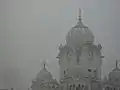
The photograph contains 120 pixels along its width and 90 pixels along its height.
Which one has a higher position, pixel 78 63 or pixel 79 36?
pixel 79 36

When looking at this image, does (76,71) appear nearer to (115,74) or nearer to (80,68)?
(80,68)

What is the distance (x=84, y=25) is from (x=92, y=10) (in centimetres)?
14

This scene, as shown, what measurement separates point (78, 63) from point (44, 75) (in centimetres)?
24

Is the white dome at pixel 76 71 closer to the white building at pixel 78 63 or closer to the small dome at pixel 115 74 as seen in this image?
the white building at pixel 78 63

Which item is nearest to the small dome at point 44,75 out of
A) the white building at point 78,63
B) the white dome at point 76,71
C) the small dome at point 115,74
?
the white building at point 78,63

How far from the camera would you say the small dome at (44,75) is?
155 centimetres

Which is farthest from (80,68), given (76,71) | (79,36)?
(79,36)

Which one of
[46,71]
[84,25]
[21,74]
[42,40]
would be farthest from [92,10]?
[21,74]

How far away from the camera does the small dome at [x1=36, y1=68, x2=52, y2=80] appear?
5.08ft

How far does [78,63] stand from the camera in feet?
4.76

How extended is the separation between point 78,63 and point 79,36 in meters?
0.16

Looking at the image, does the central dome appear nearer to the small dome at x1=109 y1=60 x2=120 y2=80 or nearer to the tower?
the tower

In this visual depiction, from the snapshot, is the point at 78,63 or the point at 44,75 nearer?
the point at 78,63

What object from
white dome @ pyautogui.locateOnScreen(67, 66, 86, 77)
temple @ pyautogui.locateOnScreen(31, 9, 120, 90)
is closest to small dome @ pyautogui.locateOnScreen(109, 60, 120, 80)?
A: temple @ pyautogui.locateOnScreen(31, 9, 120, 90)
